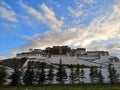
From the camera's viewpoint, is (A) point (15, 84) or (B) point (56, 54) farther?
(B) point (56, 54)

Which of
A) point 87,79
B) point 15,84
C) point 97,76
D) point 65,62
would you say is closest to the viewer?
point 15,84

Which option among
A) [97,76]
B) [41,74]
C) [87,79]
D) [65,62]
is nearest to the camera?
[41,74]

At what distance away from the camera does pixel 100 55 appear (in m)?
194

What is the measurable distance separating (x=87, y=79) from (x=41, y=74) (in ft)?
92.5

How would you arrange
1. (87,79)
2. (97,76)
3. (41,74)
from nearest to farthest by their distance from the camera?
(41,74) → (97,76) → (87,79)

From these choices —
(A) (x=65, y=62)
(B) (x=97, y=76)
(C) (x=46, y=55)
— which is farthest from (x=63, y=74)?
(C) (x=46, y=55)

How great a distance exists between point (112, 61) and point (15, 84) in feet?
365

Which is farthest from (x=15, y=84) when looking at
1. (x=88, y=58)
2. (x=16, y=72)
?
(x=88, y=58)

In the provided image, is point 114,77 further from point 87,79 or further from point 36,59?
point 36,59

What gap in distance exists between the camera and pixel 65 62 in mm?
173750

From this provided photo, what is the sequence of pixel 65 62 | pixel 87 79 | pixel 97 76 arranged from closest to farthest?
1. pixel 97 76
2. pixel 87 79
3. pixel 65 62

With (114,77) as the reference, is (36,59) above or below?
A: above

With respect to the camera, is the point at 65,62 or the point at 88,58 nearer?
the point at 65,62

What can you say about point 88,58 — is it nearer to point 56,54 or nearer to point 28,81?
point 56,54
